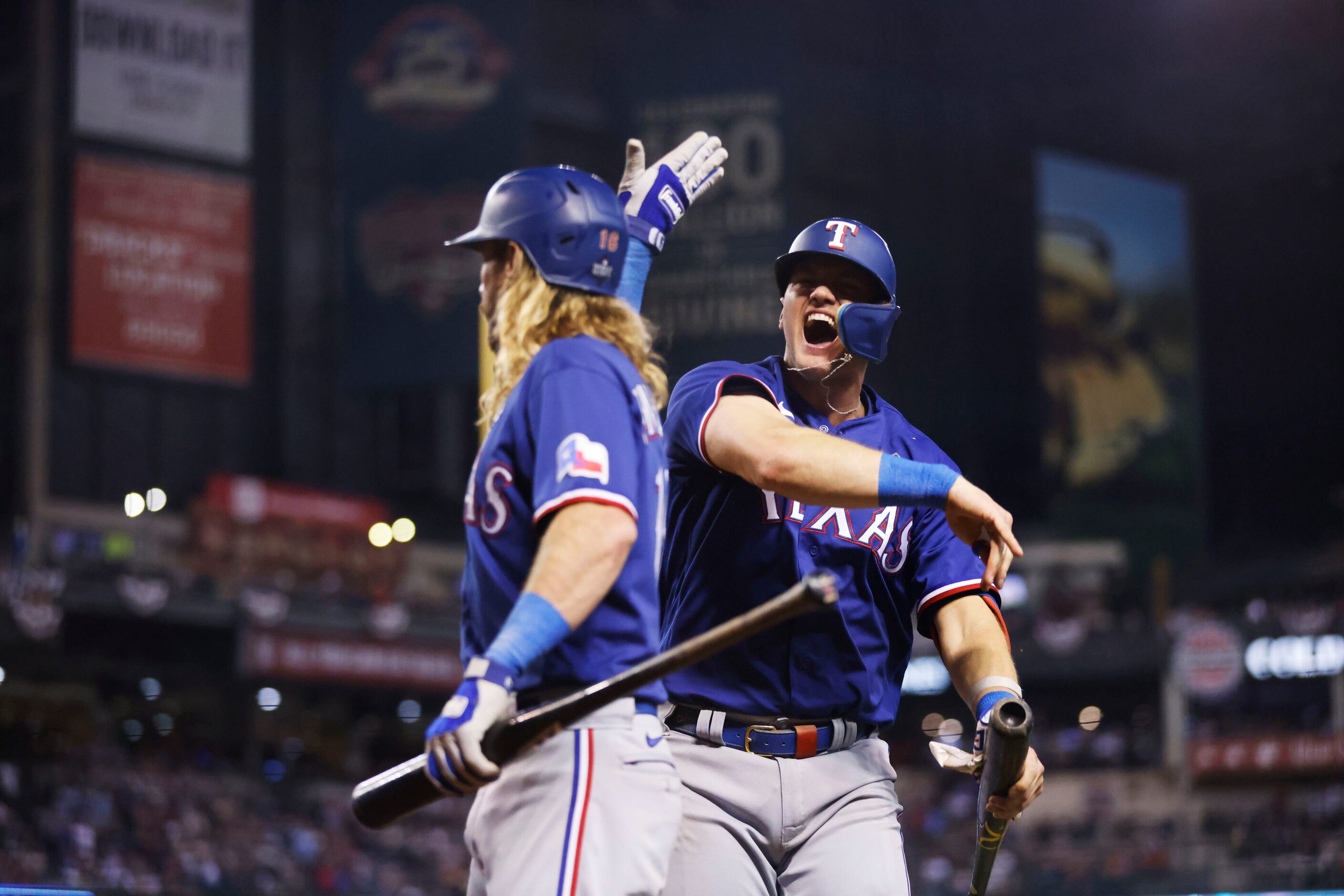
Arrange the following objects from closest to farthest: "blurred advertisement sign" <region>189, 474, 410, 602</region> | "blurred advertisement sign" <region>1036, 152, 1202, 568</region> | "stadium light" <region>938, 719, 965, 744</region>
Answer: "blurred advertisement sign" <region>189, 474, 410, 602</region>
"stadium light" <region>938, 719, 965, 744</region>
"blurred advertisement sign" <region>1036, 152, 1202, 568</region>

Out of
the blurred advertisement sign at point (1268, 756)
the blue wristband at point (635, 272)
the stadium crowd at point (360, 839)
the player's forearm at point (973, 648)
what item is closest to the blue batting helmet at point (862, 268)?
the blue wristband at point (635, 272)

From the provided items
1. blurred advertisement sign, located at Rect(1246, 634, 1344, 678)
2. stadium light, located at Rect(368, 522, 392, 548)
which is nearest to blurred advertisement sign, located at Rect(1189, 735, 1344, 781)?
blurred advertisement sign, located at Rect(1246, 634, 1344, 678)

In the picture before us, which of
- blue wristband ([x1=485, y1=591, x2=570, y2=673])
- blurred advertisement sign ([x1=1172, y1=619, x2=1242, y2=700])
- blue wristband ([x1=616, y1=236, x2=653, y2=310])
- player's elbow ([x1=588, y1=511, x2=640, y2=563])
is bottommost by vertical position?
blurred advertisement sign ([x1=1172, y1=619, x2=1242, y2=700])

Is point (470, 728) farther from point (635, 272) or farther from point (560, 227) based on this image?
point (635, 272)

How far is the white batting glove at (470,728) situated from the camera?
102 inches

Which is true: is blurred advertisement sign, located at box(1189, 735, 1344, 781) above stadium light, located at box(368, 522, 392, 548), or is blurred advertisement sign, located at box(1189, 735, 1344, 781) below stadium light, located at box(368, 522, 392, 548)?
below

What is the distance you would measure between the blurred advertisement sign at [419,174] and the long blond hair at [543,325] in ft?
116

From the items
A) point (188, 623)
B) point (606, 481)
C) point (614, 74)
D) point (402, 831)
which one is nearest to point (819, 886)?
point (606, 481)

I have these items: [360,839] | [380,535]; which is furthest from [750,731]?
[380,535]

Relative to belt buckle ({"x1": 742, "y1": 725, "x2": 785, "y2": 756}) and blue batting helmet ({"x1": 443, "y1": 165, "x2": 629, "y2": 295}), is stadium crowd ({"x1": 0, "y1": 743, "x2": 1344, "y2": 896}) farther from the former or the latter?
blue batting helmet ({"x1": 443, "y1": 165, "x2": 629, "y2": 295})

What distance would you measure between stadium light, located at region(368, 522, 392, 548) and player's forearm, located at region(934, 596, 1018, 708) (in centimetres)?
3980

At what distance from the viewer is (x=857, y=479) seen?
3260 mm

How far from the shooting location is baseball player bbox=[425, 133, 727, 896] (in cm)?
272

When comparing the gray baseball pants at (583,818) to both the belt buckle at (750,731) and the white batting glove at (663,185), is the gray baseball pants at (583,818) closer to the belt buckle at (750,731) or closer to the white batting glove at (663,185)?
the belt buckle at (750,731)
